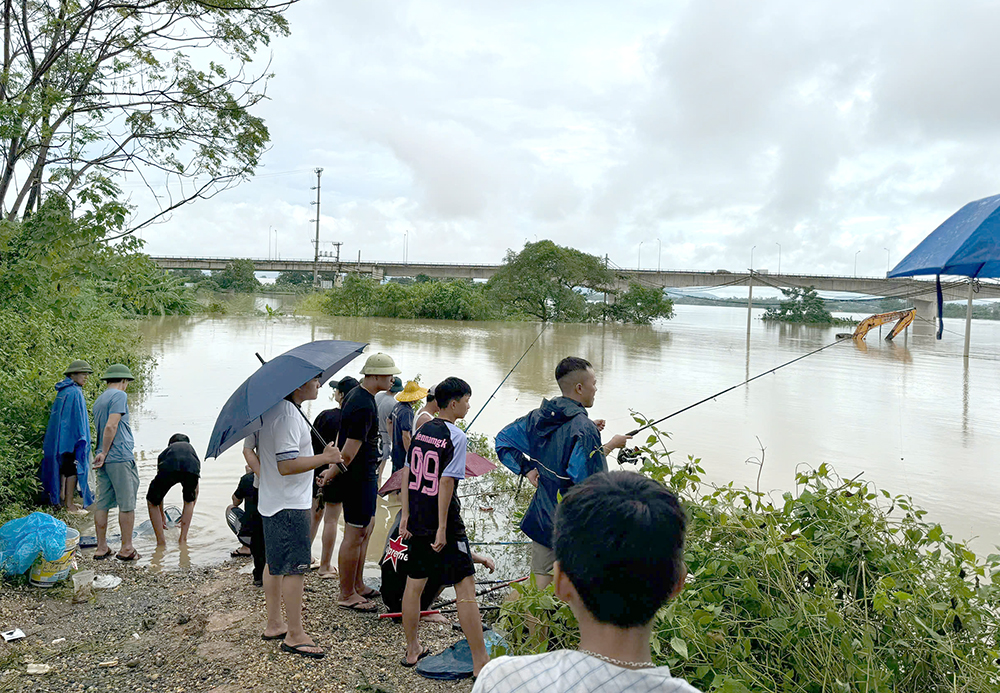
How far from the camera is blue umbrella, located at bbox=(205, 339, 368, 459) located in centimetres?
368

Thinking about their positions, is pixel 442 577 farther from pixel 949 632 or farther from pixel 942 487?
pixel 942 487

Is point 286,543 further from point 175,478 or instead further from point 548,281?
point 548,281

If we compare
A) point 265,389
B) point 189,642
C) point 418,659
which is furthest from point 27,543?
point 418,659

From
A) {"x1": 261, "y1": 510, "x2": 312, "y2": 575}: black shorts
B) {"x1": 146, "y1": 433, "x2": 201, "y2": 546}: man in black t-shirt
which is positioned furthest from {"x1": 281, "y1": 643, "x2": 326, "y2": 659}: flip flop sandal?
{"x1": 146, "y1": 433, "x2": 201, "y2": 546}: man in black t-shirt

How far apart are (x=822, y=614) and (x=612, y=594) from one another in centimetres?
158

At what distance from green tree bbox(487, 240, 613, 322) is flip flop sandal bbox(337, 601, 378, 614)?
41574mm

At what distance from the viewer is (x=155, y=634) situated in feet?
14.0

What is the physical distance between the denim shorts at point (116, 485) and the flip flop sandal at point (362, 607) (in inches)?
88.1

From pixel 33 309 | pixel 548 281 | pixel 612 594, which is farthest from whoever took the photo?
pixel 548 281

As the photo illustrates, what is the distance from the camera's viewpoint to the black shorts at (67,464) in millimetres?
6504

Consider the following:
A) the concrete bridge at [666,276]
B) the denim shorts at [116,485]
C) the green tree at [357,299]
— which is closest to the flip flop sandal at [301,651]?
the denim shorts at [116,485]

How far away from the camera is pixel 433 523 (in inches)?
151

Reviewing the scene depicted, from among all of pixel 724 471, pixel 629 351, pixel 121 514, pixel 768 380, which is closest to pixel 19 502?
pixel 121 514

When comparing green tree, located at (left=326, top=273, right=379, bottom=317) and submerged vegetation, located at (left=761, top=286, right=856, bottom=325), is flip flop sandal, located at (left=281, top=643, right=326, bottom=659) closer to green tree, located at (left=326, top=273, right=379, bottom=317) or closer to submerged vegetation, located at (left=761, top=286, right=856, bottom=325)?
green tree, located at (left=326, top=273, right=379, bottom=317)
